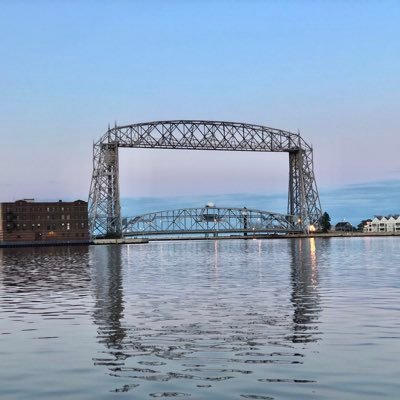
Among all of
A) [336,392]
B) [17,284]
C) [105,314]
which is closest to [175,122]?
[17,284]

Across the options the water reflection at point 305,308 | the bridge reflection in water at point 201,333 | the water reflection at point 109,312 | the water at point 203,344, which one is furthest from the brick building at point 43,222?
the water at point 203,344

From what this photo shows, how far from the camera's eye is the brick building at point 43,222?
164 meters

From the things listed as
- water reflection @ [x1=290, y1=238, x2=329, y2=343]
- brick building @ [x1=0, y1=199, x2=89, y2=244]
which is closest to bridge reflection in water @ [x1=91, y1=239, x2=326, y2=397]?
water reflection @ [x1=290, y1=238, x2=329, y2=343]

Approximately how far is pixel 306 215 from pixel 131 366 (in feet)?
564

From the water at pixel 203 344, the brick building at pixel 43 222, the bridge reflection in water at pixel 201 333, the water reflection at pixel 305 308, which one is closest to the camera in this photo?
the water at pixel 203 344

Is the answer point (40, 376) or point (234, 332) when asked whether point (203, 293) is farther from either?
point (40, 376)

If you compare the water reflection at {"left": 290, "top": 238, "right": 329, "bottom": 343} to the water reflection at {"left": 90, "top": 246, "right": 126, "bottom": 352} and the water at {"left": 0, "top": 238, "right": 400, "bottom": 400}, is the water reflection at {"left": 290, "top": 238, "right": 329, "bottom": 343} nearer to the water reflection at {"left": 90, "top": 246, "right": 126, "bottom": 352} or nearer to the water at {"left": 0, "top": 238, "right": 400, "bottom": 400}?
the water at {"left": 0, "top": 238, "right": 400, "bottom": 400}

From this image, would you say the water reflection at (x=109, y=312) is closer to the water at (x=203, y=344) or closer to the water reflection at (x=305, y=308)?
the water at (x=203, y=344)

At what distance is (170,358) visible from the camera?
14.1 metres

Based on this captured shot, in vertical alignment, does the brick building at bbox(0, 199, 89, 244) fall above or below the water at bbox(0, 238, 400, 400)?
above

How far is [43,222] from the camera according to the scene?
16750 centimetres

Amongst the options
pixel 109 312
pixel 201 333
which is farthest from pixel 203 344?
pixel 109 312

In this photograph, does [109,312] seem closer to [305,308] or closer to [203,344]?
[305,308]

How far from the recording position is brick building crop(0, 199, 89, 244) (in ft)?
538
